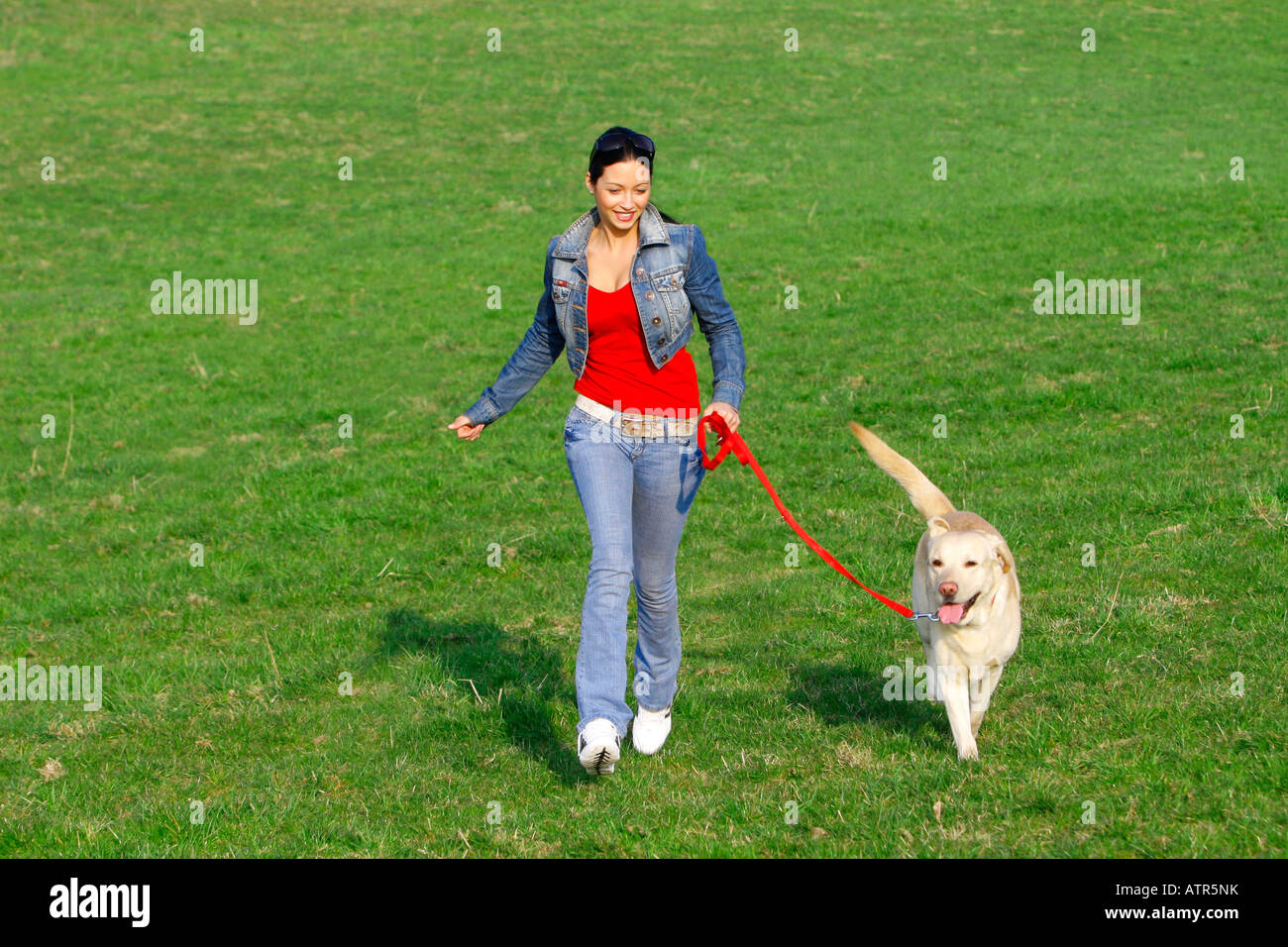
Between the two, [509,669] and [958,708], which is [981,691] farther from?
[509,669]

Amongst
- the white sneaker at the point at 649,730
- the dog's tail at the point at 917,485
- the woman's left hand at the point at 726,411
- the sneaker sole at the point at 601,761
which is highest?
the woman's left hand at the point at 726,411

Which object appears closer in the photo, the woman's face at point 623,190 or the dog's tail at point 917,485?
the woman's face at point 623,190

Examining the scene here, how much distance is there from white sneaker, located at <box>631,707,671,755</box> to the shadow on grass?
11.9 inches

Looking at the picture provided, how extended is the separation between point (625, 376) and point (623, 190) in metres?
0.77

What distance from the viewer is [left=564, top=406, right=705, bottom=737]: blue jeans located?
504 cm

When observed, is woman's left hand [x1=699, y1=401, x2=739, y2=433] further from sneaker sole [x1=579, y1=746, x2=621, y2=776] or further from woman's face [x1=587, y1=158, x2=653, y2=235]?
sneaker sole [x1=579, y1=746, x2=621, y2=776]

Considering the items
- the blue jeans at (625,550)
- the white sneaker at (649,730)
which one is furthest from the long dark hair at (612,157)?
the white sneaker at (649,730)

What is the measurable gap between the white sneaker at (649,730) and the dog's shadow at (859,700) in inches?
34.4

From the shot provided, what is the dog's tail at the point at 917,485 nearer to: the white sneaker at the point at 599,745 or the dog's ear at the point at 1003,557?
the dog's ear at the point at 1003,557

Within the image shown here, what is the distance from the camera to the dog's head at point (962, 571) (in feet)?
17.9

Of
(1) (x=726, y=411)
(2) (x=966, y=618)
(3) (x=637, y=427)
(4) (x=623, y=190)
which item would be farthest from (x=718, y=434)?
(2) (x=966, y=618)

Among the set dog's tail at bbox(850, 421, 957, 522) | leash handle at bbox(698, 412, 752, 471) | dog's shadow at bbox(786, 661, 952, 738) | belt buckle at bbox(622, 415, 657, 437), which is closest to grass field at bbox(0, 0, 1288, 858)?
dog's shadow at bbox(786, 661, 952, 738)

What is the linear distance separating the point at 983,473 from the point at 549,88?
23.2 metres

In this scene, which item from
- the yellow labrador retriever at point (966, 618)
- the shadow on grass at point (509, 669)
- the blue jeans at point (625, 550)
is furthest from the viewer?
the shadow on grass at point (509, 669)
